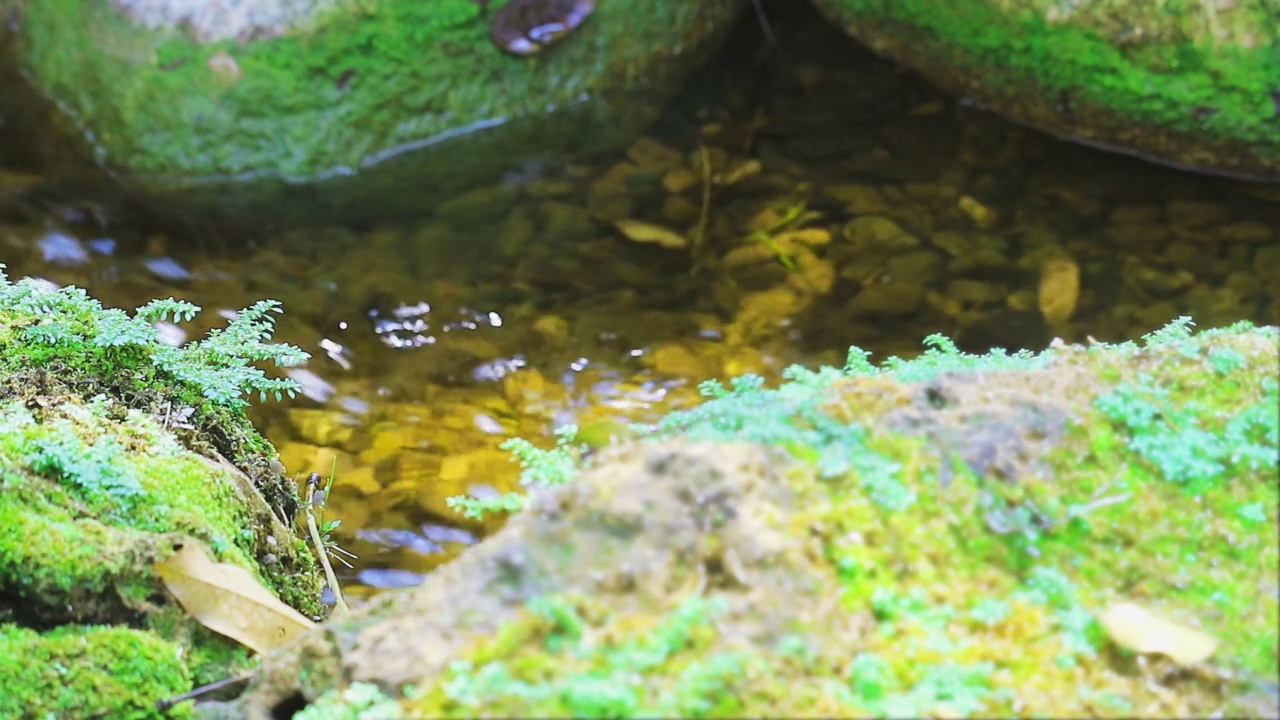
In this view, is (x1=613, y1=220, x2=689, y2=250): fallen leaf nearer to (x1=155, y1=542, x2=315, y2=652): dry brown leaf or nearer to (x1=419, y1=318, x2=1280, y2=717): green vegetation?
(x1=155, y1=542, x2=315, y2=652): dry brown leaf

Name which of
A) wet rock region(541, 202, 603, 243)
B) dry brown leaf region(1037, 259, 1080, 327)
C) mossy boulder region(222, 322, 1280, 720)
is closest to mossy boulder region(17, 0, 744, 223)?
wet rock region(541, 202, 603, 243)

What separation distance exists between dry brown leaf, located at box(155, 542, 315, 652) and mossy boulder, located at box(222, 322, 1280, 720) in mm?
444

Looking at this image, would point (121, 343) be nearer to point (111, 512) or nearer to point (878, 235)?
point (111, 512)

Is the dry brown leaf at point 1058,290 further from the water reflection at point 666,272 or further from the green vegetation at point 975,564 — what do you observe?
the green vegetation at point 975,564

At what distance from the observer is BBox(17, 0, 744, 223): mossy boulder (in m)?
5.12

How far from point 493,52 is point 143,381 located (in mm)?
3469

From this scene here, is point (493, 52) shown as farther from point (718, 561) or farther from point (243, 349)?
point (718, 561)

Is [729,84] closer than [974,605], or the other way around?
[974,605]

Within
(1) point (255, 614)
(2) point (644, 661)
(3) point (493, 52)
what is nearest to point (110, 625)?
(1) point (255, 614)

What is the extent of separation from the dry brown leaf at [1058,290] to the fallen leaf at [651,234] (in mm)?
1646

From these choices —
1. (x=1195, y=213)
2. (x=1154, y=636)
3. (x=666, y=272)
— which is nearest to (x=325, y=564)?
(x=1154, y=636)

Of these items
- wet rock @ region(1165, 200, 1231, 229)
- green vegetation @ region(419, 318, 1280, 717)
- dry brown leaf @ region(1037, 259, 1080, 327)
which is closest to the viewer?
green vegetation @ region(419, 318, 1280, 717)

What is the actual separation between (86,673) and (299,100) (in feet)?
12.8

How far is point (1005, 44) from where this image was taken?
529 centimetres
